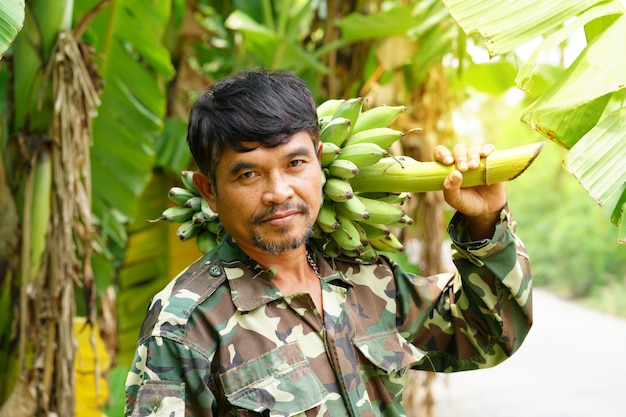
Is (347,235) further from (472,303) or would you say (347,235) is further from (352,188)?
(472,303)

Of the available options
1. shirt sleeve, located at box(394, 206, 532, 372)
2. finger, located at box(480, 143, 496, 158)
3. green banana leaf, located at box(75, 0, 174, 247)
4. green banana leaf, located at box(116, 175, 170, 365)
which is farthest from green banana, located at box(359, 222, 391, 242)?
green banana leaf, located at box(116, 175, 170, 365)

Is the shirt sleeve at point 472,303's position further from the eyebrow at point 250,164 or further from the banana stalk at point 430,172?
the eyebrow at point 250,164

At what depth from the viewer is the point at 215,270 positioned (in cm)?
153

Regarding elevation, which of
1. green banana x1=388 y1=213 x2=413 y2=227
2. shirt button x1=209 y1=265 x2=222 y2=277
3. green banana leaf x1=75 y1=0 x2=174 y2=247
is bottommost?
green banana x1=388 y1=213 x2=413 y2=227

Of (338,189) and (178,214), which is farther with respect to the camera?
(178,214)

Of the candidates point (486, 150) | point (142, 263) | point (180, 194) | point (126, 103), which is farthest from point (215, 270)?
point (142, 263)

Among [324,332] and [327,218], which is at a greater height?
[327,218]

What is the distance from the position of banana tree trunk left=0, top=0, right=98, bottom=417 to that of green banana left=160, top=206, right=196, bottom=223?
0.76 m

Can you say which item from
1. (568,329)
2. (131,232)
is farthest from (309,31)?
(568,329)

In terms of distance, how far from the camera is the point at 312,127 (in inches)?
59.6

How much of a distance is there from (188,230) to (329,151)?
15.8 inches

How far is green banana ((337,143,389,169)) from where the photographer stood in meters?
1.53

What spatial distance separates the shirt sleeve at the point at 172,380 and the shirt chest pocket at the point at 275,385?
0.06m

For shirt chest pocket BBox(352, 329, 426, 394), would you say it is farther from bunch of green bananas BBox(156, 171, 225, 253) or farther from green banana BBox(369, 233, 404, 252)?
bunch of green bananas BBox(156, 171, 225, 253)
